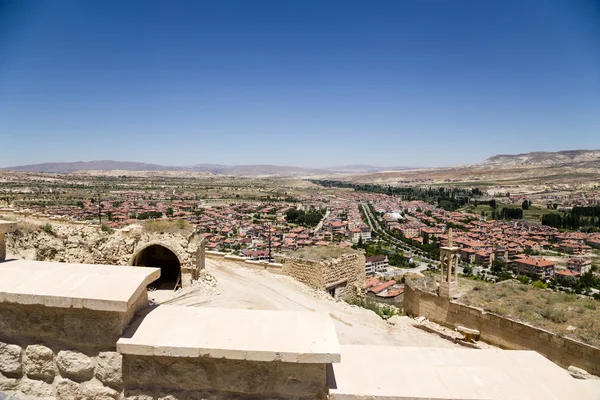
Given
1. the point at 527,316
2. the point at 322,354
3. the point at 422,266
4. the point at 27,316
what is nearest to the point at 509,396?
the point at 322,354

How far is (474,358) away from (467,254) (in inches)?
2315

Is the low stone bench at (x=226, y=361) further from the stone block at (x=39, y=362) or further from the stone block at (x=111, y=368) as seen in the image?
the stone block at (x=39, y=362)

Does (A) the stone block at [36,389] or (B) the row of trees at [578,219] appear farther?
(B) the row of trees at [578,219]

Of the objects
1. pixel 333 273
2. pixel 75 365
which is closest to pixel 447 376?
pixel 75 365

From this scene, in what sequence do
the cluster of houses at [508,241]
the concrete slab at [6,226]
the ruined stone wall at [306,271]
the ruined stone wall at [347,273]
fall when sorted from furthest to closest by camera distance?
1. the cluster of houses at [508,241]
2. the ruined stone wall at [347,273]
3. the ruined stone wall at [306,271]
4. the concrete slab at [6,226]

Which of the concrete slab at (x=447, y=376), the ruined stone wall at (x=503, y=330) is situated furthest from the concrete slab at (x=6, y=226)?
the ruined stone wall at (x=503, y=330)

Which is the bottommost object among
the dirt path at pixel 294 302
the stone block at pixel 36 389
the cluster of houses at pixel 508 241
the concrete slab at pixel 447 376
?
the cluster of houses at pixel 508 241

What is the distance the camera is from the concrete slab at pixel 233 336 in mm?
2184

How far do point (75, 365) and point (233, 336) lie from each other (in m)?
1.12

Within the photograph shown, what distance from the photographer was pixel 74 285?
248cm

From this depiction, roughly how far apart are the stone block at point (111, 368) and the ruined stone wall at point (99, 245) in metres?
11.6

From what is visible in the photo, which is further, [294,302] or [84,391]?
[294,302]

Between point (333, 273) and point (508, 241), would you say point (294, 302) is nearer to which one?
point (333, 273)

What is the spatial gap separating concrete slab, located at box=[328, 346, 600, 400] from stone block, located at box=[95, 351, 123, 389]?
4.55 feet
